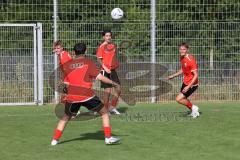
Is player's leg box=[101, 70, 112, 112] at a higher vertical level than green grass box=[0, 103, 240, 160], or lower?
higher

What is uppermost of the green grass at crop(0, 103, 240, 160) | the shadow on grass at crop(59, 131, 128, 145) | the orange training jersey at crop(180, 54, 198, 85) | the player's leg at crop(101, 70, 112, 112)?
the orange training jersey at crop(180, 54, 198, 85)

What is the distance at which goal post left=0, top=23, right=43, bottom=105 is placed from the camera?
16.8 metres

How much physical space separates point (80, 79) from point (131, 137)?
5.93ft

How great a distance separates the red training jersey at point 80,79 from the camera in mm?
9836

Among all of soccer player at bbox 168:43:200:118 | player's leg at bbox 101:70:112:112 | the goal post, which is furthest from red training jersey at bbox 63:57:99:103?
the goal post

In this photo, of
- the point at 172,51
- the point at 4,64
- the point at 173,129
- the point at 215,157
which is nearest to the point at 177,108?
the point at 172,51

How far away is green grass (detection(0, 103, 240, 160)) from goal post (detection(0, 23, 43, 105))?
1747 millimetres

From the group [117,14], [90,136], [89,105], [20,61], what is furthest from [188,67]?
[20,61]

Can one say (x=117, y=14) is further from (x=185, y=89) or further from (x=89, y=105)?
(x=89, y=105)

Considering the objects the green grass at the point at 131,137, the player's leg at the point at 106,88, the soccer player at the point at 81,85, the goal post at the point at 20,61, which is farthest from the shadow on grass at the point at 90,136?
the goal post at the point at 20,61

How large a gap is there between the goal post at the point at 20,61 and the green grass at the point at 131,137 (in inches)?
68.8

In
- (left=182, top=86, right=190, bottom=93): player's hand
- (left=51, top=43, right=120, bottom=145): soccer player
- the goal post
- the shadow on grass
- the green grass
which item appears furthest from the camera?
the goal post

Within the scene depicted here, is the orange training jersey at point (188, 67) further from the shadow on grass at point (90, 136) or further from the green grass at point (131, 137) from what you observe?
the shadow on grass at point (90, 136)

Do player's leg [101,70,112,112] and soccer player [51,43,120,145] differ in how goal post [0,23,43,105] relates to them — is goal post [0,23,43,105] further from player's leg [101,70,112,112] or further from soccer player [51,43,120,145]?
soccer player [51,43,120,145]
